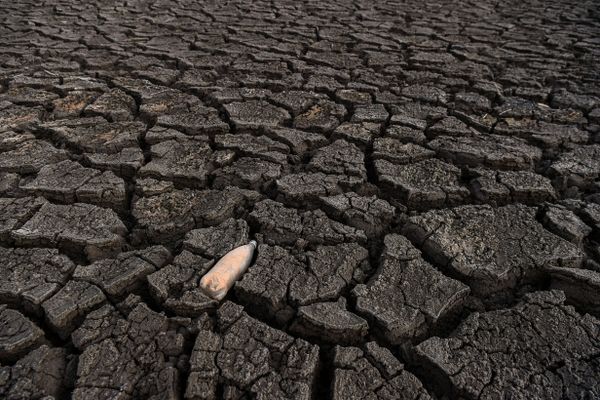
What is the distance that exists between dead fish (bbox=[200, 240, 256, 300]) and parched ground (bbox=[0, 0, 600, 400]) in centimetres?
3

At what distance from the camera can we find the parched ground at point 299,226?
3.43ft

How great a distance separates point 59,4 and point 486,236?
4374 millimetres

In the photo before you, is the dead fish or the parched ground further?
the dead fish

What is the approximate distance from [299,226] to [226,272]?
12.5 inches

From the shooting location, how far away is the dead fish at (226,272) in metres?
1.20

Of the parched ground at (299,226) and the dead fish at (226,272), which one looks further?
the dead fish at (226,272)

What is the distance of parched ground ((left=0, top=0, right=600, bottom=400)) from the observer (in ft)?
3.43

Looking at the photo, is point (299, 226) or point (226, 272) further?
point (299, 226)

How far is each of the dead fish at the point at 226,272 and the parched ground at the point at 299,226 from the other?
0.10 ft

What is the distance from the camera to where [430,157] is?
1.87m

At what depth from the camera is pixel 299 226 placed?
1.45m

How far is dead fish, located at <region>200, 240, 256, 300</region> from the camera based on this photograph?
1200 millimetres

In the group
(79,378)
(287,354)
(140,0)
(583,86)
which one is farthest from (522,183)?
(140,0)

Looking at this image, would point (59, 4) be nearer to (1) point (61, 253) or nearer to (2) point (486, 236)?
(1) point (61, 253)
